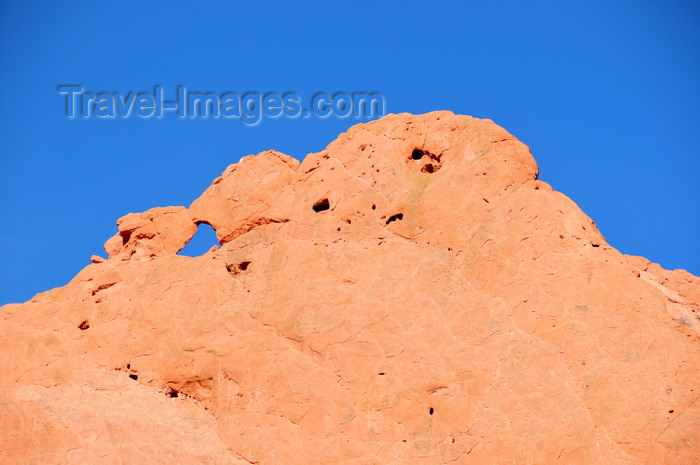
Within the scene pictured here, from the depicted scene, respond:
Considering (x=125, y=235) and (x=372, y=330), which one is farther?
(x=125, y=235)

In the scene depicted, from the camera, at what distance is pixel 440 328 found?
A: 3206cm

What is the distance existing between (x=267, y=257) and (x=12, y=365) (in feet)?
32.0

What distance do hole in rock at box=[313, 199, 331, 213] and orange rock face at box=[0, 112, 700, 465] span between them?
5 cm

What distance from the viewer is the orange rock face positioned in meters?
29.8

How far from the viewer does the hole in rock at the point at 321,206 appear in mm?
36125

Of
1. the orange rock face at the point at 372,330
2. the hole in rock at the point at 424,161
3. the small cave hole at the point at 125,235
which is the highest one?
the hole in rock at the point at 424,161

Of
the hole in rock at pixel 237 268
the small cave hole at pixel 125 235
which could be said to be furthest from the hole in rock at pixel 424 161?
the small cave hole at pixel 125 235

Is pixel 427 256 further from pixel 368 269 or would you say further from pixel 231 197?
pixel 231 197

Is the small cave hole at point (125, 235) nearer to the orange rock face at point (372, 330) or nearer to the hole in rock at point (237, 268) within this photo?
the orange rock face at point (372, 330)

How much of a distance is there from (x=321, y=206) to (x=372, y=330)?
5859 mm

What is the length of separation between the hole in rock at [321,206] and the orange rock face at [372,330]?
5 cm

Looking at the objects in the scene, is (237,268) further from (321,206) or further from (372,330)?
(372,330)

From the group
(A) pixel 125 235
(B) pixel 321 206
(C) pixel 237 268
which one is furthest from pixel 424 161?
(A) pixel 125 235

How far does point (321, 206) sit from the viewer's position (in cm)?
3625
